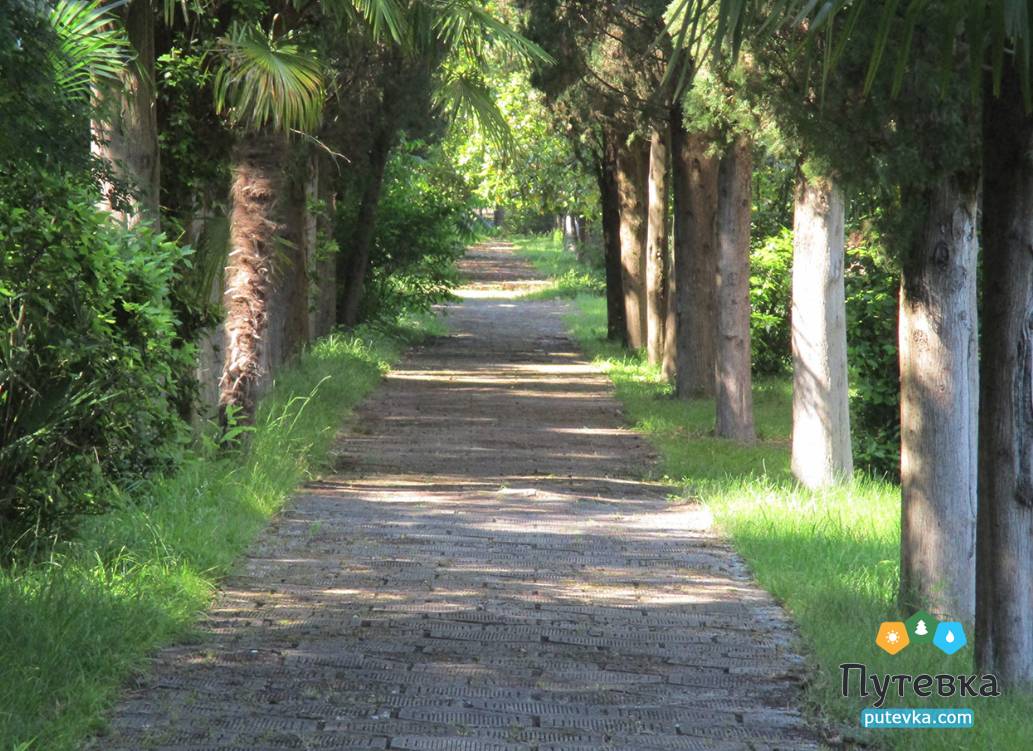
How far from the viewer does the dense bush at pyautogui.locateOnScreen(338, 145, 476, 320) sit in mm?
28578

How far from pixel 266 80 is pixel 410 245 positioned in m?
17.8

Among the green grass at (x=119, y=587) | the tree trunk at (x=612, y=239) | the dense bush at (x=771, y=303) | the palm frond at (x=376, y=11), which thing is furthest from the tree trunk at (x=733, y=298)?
the tree trunk at (x=612, y=239)

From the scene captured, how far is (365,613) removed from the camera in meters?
7.00

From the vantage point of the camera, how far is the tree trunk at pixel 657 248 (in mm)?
21052

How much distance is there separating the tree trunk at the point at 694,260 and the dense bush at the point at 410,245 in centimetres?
1093

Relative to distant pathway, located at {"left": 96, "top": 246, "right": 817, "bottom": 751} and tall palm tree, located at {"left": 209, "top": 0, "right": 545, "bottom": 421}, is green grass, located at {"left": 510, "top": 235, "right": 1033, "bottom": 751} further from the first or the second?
tall palm tree, located at {"left": 209, "top": 0, "right": 545, "bottom": 421}

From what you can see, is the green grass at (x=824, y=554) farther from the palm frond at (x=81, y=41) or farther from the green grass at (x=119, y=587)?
the palm frond at (x=81, y=41)

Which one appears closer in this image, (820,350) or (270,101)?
(270,101)

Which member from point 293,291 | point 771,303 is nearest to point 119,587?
point 293,291

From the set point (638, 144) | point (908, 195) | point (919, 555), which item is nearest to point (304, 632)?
point (919, 555)

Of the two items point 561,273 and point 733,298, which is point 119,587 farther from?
point 561,273

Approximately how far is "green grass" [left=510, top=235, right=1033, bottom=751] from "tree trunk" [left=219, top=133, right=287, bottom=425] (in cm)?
365

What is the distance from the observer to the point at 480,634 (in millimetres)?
6660

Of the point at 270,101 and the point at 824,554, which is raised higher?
the point at 270,101
